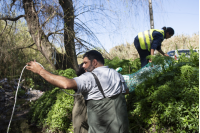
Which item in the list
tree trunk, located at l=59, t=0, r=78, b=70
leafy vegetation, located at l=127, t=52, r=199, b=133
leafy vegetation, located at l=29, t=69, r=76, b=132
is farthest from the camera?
tree trunk, located at l=59, t=0, r=78, b=70

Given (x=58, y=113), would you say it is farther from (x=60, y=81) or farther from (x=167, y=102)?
(x=60, y=81)

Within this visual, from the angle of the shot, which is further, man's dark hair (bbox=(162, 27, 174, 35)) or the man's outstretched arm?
man's dark hair (bbox=(162, 27, 174, 35))

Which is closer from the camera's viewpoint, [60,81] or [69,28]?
[60,81]

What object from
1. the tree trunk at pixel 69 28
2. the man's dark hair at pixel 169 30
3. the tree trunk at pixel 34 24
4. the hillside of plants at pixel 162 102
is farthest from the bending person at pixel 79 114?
the man's dark hair at pixel 169 30

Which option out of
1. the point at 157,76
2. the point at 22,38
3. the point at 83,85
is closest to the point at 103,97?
the point at 83,85

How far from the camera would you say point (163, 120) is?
10.8 ft

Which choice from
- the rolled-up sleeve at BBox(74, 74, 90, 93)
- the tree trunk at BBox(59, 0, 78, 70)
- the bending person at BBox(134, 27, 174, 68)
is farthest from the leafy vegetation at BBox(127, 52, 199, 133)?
the tree trunk at BBox(59, 0, 78, 70)

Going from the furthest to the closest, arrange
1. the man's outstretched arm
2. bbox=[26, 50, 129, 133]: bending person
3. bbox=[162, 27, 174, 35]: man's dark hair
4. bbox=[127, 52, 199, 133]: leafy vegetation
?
bbox=[162, 27, 174, 35]: man's dark hair, bbox=[127, 52, 199, 133]: leafy vegetation, bbox=[26, 50, 129, 133]: bending person, the man's outstretched arm

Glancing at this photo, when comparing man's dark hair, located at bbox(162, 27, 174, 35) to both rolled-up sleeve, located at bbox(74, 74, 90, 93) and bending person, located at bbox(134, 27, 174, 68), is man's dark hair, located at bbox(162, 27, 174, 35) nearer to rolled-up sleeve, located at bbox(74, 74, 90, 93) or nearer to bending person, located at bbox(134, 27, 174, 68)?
bending person, located at bbox(134, 27, 174, 68)

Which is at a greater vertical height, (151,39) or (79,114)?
(151,39)

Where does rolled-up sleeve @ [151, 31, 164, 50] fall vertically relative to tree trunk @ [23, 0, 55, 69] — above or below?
below

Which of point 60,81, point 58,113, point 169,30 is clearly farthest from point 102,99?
point 169,30

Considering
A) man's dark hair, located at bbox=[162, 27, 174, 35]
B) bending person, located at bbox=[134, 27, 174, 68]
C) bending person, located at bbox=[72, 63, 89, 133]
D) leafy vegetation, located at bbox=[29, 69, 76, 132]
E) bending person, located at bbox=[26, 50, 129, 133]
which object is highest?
man's dark hair, located at bbox=[162, 27, 174, 35]

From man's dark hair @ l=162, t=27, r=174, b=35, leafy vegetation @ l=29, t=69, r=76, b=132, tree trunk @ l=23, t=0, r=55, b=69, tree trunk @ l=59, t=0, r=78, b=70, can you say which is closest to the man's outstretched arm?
leafy vegetation @ l=29, t=69, r=76, b=132
